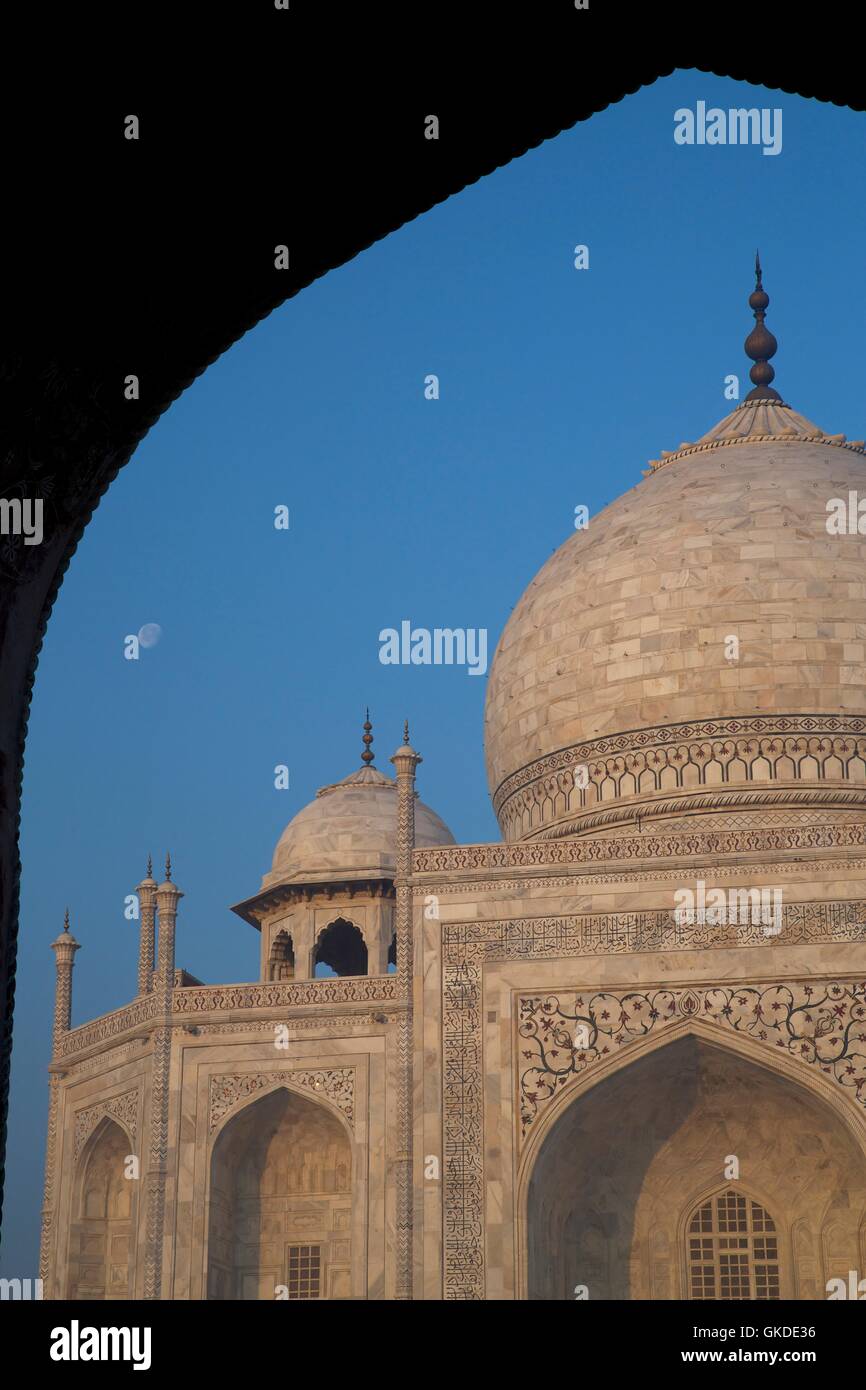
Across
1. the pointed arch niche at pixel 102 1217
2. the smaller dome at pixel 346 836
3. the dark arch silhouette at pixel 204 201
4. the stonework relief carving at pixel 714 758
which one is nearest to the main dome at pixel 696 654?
the stonework relief carving at pixel 714 758

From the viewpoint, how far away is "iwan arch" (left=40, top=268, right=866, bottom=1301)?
1427cm

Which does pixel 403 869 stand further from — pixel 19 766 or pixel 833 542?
pixel 19 766

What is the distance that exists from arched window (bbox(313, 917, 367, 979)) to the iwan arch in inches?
57.2

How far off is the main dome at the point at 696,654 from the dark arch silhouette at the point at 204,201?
1256cm

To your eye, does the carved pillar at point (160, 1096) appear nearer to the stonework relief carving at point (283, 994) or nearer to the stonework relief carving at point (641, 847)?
the stonework relief carving at point (283, 994)

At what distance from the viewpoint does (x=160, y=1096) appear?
51.9 feet

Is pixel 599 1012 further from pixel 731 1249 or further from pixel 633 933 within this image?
pixel 731 1249

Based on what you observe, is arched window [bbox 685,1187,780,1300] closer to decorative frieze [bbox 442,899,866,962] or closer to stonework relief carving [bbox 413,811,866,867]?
decorative frieze [bbox 442,899,866,962]

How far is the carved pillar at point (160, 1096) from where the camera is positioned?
15.4 meters

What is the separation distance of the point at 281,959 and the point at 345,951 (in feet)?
3.36

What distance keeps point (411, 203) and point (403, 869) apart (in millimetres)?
11485

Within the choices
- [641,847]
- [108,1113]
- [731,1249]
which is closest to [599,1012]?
[641,847]

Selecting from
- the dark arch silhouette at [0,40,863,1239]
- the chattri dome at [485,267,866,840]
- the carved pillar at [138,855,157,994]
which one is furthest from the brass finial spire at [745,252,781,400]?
the dark arch silhouette at [0,40,863,1239]

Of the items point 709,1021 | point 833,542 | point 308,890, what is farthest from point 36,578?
point 308,890
